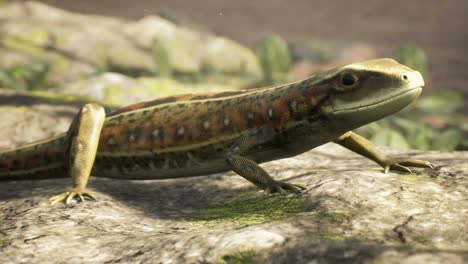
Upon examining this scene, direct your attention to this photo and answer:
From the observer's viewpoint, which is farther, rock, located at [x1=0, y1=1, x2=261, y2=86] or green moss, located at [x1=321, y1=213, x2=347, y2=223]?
rock, located at [x1=0, y1=1, x2=261, y2=86]

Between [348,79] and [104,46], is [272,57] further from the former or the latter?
[348,79]

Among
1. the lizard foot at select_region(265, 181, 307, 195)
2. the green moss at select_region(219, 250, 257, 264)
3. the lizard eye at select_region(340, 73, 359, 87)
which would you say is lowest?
the green moss at select_region(219, 250, 257, 264)

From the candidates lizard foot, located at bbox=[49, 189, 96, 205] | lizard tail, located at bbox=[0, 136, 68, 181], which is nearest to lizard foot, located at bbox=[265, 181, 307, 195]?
lizard foot, located at bbox=[49, 189, 96, 205]

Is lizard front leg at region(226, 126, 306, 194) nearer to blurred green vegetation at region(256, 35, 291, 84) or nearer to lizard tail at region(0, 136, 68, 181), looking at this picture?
lizard tail at region(0, 136, 68, 181)

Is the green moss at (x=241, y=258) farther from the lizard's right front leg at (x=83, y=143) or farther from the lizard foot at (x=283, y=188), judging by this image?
the lizard's right front leg at (x=83, y=143)

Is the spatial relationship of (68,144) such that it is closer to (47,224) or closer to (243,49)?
(47,224)

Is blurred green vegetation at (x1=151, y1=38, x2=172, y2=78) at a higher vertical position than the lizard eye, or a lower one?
higher
